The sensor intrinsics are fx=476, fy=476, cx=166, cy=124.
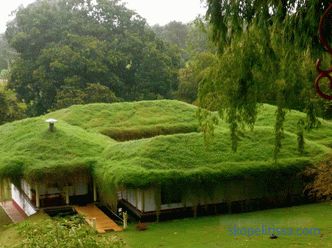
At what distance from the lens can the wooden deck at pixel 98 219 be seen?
16578 mm

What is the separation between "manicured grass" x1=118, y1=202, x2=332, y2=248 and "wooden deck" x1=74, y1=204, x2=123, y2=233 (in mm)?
654

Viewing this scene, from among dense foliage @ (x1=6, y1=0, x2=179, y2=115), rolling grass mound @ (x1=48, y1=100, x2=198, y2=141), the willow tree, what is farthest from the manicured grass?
dense foliage @ (x1=6, y1=0, x2=179, y2=115)

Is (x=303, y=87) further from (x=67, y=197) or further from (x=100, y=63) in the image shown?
(x=100, y=63)

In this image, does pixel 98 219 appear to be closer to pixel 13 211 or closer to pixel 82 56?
pixel 13 211

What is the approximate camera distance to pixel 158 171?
17047mm

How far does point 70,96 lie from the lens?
121 ft

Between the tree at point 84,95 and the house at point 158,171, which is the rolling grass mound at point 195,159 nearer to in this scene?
the house at point 158,171

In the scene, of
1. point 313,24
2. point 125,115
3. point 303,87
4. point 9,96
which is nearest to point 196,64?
point 303,87

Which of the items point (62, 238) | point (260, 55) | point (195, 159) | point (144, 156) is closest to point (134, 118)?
point (144, 156)

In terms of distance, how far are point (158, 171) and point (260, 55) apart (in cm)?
887

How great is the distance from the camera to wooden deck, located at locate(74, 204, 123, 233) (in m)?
16.6

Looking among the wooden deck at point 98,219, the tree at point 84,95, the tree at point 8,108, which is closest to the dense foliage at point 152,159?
the wooden deck at point 98,219

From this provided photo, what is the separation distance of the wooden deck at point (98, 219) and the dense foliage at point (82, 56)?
59.7 feet

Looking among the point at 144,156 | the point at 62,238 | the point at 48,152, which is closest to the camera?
the point at 62,238
